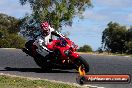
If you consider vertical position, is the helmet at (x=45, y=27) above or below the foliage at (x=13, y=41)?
below

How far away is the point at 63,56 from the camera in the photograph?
16.4 m

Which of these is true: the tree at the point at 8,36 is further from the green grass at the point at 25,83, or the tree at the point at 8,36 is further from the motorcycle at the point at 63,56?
the green grass at the point at 25,83

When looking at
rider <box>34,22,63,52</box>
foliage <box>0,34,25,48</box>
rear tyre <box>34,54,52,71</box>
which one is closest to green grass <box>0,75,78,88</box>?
rider <box>34,22,63,52</box>

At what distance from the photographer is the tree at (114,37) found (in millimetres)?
65169

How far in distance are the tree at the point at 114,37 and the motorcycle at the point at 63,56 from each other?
45825mm

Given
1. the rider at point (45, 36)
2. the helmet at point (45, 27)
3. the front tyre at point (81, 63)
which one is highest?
the helmet at point (45, 27)

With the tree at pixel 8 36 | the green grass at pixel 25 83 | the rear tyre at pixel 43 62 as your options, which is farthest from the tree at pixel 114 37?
the green grass at pixel 25 83

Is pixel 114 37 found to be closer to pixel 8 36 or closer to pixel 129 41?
pixel 129 41

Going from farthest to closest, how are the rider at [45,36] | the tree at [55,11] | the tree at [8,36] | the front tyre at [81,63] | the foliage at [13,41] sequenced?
1. the foliage at [13,41]
2. the tree at [8,36]
3. the tree at [55,11]
4. the rider at [45,36]
5. the front tyre at [81,63]

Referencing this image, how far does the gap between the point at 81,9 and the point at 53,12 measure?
4301 mm

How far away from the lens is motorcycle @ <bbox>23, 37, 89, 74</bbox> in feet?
52.9

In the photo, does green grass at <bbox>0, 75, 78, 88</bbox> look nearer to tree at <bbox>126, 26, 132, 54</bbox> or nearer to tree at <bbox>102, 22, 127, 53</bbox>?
tree at <bbox>126, 26, 132, 54</bbox>

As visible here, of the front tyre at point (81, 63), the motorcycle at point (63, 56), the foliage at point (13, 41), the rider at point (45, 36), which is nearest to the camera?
the front tyre at point (81, 63)

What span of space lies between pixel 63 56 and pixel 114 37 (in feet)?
178
